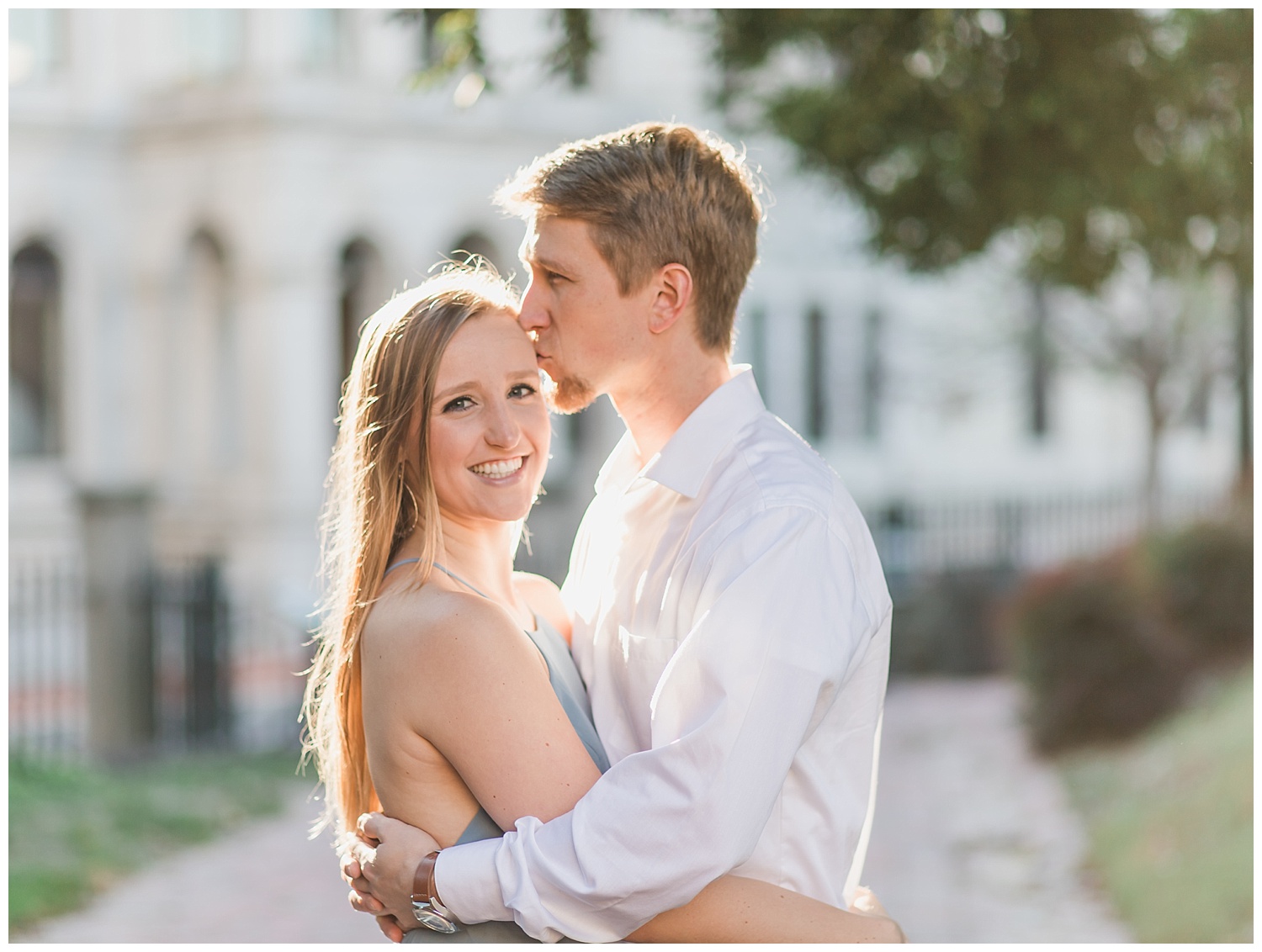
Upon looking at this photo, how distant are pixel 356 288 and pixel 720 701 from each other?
1484 centimetres

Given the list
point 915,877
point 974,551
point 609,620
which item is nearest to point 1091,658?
point 915,877

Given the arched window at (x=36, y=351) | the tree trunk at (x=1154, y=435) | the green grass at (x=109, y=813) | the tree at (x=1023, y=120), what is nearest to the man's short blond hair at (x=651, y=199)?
the tree at (x=1023, y=120)

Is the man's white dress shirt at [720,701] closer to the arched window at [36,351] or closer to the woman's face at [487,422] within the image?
the woman's face at [487,422]

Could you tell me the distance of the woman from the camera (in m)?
2.49

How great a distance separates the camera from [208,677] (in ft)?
32.6

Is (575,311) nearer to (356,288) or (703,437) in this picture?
(703,437)

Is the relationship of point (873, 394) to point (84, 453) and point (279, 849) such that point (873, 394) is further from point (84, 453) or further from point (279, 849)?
point (279, 849)

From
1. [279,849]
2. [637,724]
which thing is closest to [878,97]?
[637,724]

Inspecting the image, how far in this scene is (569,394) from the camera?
9.32ft

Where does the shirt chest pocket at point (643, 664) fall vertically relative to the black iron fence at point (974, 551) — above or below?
above

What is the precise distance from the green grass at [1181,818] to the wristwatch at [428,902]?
14.2ft

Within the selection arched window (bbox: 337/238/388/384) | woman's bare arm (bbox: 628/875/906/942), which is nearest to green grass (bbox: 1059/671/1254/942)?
woman's bare arm (bbox: 628/875/906/942)

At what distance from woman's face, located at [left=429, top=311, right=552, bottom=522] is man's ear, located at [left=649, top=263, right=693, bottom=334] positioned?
0.25 metres

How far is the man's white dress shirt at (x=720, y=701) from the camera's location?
7.63ft
